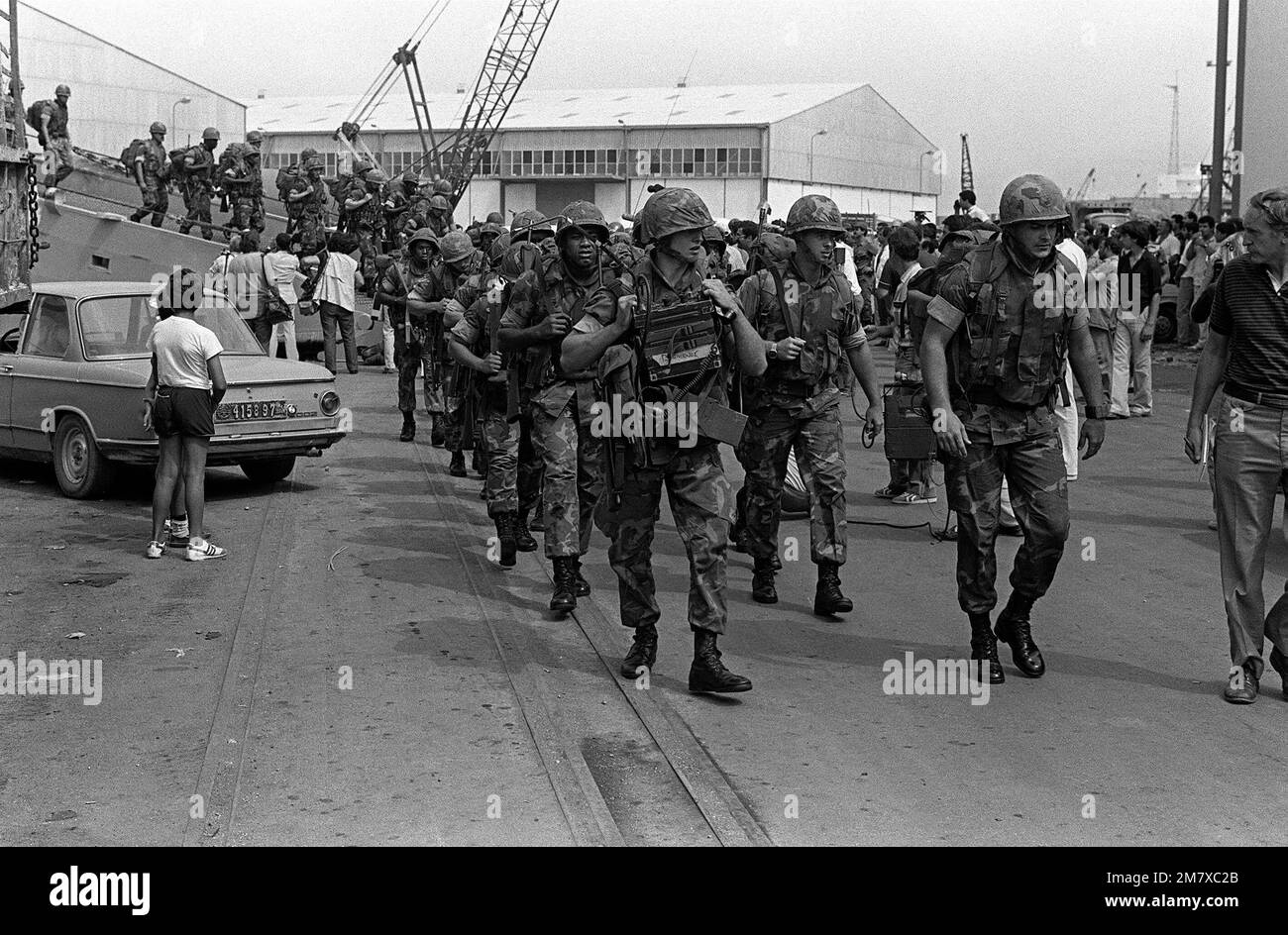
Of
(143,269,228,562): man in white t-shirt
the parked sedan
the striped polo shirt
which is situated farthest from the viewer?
the parked sedan

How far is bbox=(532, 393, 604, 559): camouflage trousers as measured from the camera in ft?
27.6

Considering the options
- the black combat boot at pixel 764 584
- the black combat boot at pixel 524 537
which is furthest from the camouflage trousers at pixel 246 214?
the black combat boot at pixel 764 584

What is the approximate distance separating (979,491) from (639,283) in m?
1.74

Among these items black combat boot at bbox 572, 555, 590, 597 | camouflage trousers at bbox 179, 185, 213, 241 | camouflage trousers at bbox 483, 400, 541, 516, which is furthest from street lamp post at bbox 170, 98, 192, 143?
black combat boot at bbox 572, 555, 590, 597

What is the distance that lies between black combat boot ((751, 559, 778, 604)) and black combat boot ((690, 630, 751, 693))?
6.27ft

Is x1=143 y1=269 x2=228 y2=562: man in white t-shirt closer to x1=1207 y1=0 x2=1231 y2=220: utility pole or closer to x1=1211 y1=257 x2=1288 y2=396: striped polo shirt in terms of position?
x1=1211 y1=257 x2=1288 y2=396: striped polo shirt

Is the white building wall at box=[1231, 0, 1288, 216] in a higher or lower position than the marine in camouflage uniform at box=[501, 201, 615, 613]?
higher

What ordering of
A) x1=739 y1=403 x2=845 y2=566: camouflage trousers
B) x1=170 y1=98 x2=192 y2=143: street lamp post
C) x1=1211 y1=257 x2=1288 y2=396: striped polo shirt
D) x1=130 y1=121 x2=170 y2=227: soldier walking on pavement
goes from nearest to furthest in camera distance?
x1=1211 y1=257 x2=1288 y2=396: striped polo shirt, x1=739 y1=403 x2=845 y2=566: camouflage trousers, x1=130 y1=121 x2=170 y2=227: soldier walking on pavement, x1=170 y1=98 x2=192 y2=143: street lamp post

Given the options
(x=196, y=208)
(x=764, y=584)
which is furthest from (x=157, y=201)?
(x=764, y=584)

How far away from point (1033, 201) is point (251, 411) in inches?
278

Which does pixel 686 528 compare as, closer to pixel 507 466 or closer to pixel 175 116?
pixel 507 466

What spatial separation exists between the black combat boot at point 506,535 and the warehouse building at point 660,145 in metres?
57.7

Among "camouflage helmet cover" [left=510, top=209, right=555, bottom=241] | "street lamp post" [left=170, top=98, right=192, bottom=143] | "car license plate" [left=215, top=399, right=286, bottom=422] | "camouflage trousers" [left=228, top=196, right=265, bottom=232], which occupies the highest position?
"street lamp post" [left=170, top=98, right=192, bottom=143]

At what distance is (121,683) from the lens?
7023 millimetres
